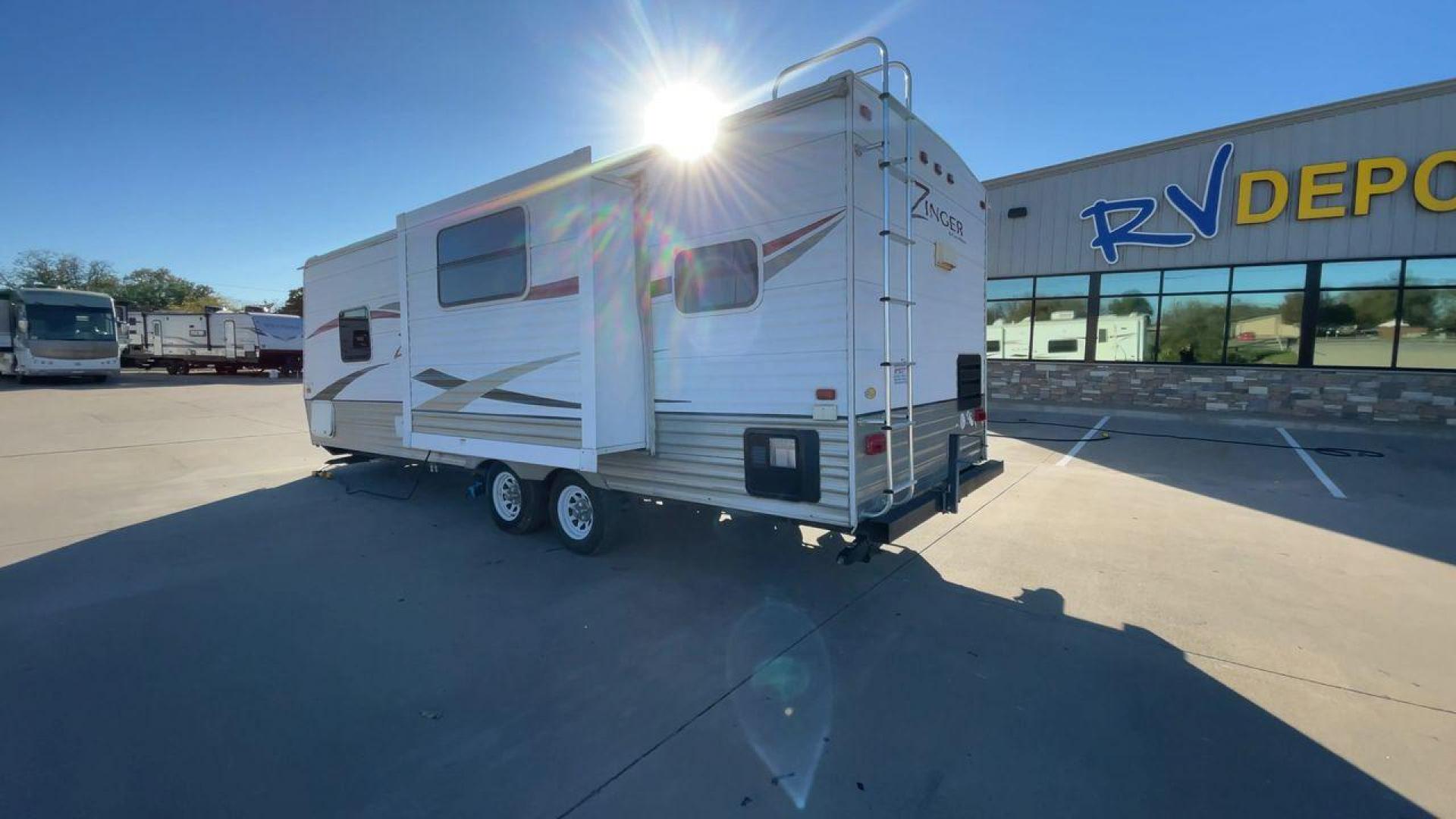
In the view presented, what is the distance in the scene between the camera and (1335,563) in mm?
5059

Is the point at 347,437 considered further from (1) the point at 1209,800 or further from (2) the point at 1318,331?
(2) the point at 1318,331

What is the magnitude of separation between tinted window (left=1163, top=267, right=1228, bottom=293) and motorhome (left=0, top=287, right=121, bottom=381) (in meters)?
33.4

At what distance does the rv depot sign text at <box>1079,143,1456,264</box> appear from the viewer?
11.4m

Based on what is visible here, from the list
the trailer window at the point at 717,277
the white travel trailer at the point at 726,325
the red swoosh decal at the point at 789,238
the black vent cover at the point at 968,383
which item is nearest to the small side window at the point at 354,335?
the white travel trailer at the point at 726,325

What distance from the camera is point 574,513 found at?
5621mm

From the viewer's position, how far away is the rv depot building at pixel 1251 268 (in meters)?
11.6

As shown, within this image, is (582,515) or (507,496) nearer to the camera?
(582,515)

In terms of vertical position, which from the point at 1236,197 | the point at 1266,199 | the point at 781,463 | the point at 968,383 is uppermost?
the point at 1236,197

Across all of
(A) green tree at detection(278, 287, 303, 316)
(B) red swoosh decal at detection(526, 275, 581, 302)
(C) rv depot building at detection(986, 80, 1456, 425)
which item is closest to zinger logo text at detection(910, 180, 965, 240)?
(B) red swoosh decal at detection(526, 275, 581, 302)

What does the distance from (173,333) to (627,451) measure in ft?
112

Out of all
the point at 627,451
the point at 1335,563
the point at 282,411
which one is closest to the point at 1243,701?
the point at 1335,563

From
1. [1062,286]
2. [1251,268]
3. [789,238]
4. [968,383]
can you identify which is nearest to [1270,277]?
[1251,268]

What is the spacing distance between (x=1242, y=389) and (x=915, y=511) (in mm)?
13343

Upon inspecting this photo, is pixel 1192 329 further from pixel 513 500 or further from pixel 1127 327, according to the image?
pixel 513 500
